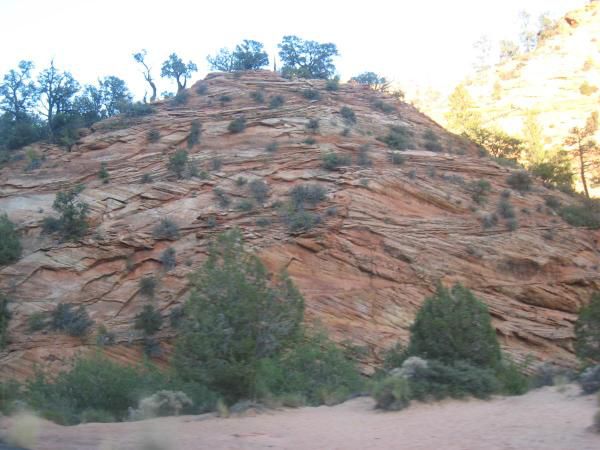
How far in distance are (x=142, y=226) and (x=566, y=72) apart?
46498mm

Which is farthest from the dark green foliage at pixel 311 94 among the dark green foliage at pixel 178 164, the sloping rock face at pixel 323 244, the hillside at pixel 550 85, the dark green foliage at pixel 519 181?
the hillside at pixel 550 85

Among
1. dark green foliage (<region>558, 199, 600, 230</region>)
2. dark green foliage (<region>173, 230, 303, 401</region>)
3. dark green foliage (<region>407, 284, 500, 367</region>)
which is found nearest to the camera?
dark green foliage (<region>173, 230, 303, 401</region>)

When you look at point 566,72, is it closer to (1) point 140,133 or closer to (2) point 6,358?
(1) point 140,133

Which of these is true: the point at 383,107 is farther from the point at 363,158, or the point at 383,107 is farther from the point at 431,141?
the point at 363,158

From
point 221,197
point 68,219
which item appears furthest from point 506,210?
point 68,219

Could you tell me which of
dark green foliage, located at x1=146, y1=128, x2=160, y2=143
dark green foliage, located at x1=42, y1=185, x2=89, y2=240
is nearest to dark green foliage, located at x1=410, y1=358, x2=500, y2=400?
dark green foliage, located at x1=42, y1=185, x2=89, y2=240

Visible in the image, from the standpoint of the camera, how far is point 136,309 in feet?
75.1

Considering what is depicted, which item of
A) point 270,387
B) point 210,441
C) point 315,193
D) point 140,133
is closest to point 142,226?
point 315,193

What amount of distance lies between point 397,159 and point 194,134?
10.8 metres

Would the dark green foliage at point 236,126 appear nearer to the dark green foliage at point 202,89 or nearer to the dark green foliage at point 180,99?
the dark green foliage at point 180,99

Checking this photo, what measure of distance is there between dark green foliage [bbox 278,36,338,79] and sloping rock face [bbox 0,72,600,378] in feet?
56.9

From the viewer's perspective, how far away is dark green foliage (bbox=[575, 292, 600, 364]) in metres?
14.7

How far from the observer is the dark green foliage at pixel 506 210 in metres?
26.8

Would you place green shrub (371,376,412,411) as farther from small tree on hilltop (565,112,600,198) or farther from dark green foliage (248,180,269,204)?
small tree on hilltop (565,112,600,198)
